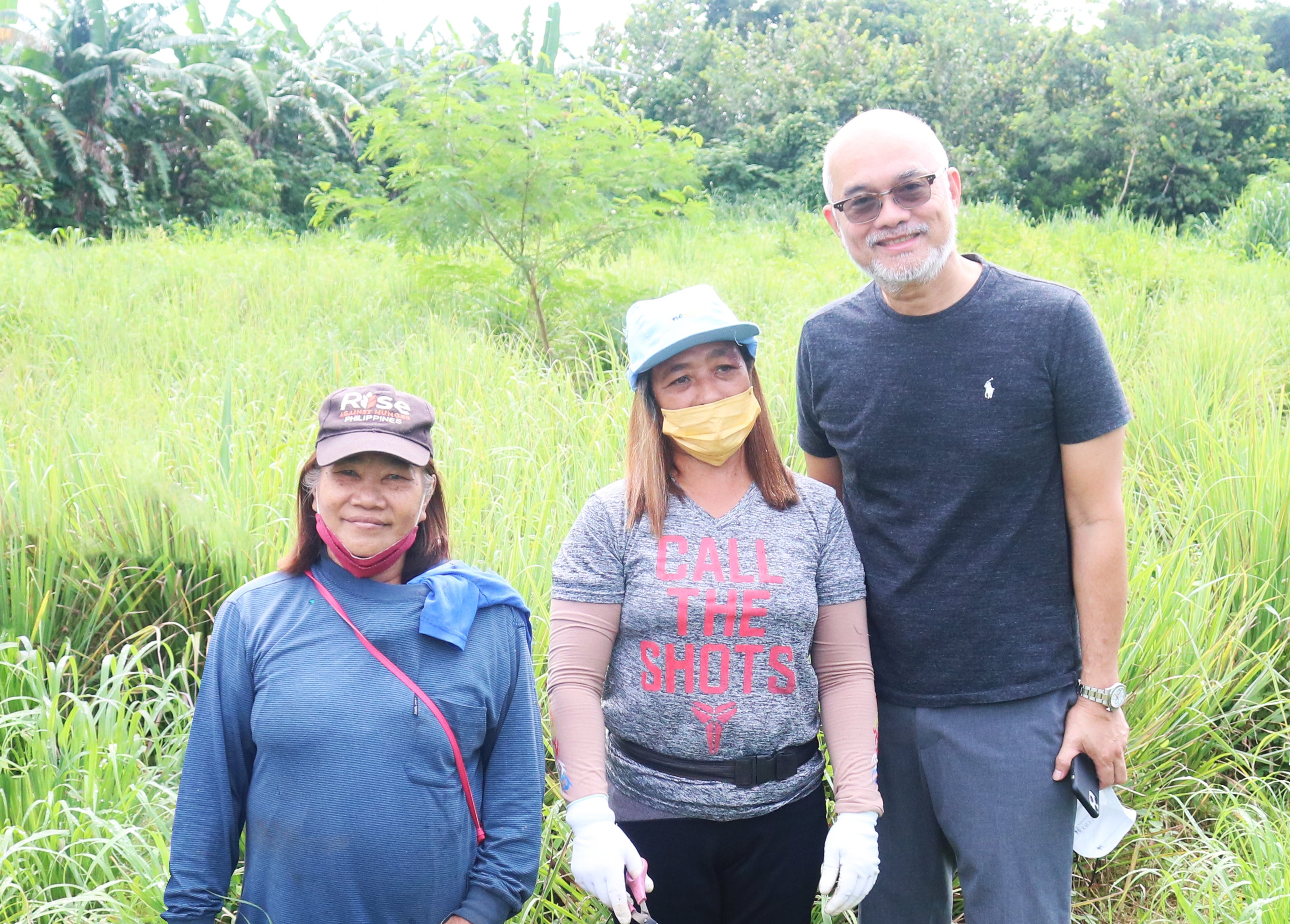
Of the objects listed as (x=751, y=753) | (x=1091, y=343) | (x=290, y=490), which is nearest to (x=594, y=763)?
(x=751, y=753)

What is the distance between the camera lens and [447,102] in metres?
6.48

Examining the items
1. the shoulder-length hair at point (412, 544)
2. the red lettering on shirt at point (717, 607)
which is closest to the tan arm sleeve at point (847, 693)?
the red lettering on shirt at point (717, 607)

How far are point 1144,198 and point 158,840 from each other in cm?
1987

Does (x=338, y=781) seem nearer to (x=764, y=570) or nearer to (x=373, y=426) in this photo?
(x=373, y=426)

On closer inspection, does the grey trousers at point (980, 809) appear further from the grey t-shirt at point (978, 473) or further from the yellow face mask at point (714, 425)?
the yellow face mask at point (714, 425)

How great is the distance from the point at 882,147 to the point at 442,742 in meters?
1.48

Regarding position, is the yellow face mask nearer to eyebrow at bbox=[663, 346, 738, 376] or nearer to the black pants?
eyebrow at bbox=[663, 346, 738, 376]

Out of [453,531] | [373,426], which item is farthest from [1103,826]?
[453,531]

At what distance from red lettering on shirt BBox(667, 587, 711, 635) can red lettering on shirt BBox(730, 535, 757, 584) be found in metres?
0.06

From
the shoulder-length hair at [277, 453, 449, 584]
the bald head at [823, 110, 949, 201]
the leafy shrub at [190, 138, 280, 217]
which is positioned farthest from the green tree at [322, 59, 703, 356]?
the leafy shrub at [190, 138, 280, 217]

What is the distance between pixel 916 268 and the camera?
2061 mm

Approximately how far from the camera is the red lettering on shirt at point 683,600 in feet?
6.33

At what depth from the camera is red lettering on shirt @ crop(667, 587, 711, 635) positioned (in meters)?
1.93

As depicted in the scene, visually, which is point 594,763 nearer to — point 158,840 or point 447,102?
point 158,840
